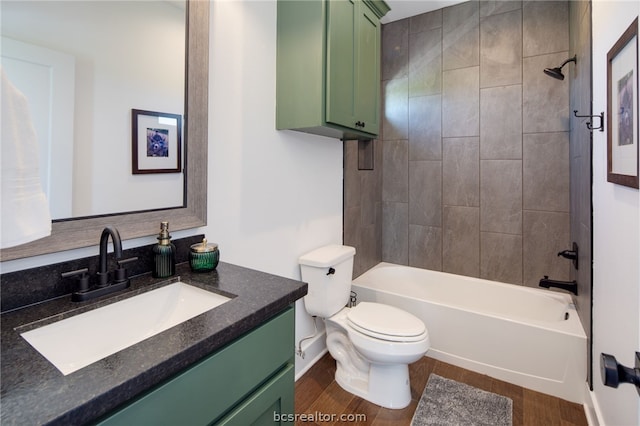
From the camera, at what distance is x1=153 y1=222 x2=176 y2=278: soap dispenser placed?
3.66 feet

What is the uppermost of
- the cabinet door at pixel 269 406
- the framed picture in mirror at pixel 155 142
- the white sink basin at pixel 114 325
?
the framed picture in mirror at pixel 155 142

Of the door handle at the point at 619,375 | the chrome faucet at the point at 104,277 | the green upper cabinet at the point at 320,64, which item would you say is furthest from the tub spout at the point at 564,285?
the chrome faucet at the point at 104,277

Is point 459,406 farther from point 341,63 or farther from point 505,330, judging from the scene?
point 341,63

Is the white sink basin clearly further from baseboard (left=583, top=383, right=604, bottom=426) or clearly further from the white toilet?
baseboard (left=583, top=383, right=604, bottom=426)

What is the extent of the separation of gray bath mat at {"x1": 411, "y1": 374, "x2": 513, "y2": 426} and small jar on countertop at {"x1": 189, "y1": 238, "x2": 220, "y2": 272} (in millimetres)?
1339

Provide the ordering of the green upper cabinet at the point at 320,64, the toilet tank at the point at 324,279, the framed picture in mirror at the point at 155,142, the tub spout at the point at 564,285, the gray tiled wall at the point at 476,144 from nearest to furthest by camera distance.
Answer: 1. the framed picture in mirror at the point at 155,142
2. the green upper cabinet at the point at 320,64
3. the toilet tank at the point at 324,279
4. the tub spout at the point at 564,285
5. the gray tiled wall at the point at 476,144

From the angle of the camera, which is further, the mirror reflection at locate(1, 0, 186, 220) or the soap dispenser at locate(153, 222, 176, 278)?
the soap dispenser at locate(153, 222, 176, 278)

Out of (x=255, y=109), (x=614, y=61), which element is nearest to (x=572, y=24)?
(x=614, y=61)

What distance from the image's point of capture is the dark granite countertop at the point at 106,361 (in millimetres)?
513

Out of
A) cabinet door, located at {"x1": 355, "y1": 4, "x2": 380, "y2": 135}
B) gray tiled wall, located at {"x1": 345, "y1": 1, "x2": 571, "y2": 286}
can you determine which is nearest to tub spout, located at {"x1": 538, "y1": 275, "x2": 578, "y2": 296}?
gray tiled wall, located at {"x1": 345, "y1": 1, "x2": 571, "y2": 286}

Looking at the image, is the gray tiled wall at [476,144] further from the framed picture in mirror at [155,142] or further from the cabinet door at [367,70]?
the framed picture in mirror at [155,142]

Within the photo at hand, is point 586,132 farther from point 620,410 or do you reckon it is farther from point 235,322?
point 235,322

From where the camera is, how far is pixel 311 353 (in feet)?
7.12

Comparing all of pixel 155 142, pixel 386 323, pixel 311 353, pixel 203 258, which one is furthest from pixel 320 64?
pixel 311 353
